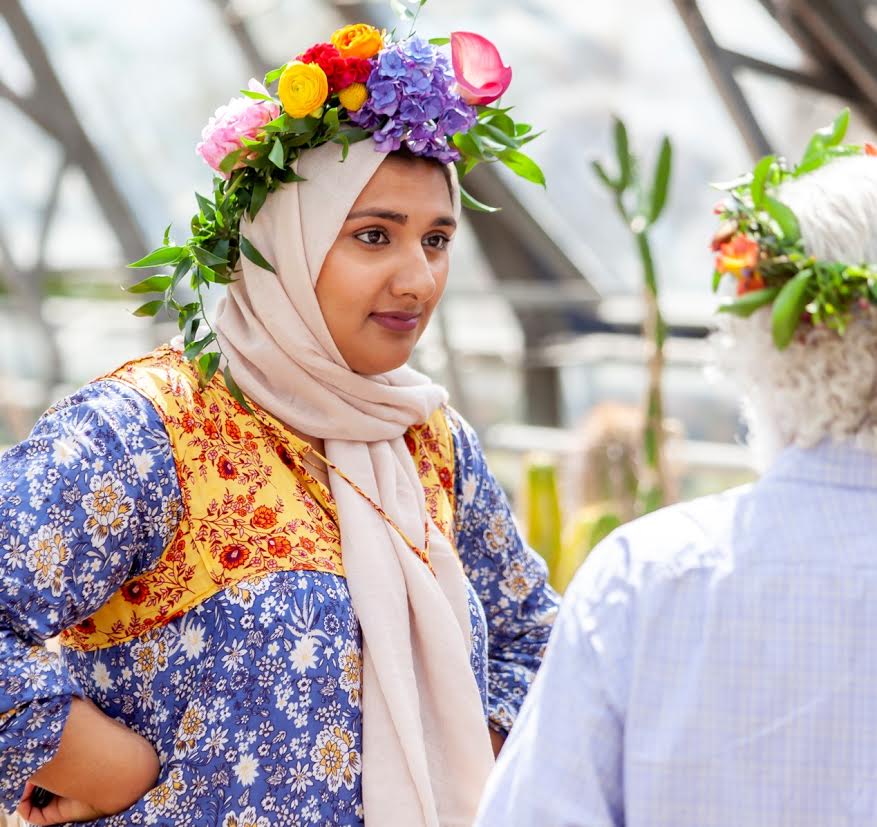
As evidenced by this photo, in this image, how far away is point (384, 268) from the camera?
154 centimetres

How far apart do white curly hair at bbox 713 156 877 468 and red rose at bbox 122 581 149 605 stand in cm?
69

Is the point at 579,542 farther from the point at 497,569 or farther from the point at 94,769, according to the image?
the point at 94,769

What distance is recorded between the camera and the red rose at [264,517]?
1.43 meters

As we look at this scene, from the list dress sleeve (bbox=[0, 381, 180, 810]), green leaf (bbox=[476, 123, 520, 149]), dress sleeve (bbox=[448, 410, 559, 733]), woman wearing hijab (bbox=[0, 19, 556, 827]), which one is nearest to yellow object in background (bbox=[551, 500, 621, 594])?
dress sleeve (bbox=[448, 410, 559, 733])

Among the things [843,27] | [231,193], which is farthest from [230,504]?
[843,27]

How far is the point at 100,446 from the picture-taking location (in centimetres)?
133

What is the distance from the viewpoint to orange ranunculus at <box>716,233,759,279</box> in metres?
1.09

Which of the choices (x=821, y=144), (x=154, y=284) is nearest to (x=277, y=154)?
(x=154, y=284)

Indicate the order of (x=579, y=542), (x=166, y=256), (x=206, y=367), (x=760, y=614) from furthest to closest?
(x=579, y=542) < (x=166, y=256) < (x=206, y=367) < (x=760, y=614)

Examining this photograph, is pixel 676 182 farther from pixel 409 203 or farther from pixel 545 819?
pixel 545 819

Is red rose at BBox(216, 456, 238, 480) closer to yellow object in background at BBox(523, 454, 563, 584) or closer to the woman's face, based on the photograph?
the woman's face

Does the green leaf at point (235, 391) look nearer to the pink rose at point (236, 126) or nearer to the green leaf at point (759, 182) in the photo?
the pink rose at point (236, 126)

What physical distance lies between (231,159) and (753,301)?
0.71 meters

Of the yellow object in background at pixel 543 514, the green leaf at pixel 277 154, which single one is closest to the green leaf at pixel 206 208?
the green leaf at pixel 277 154
